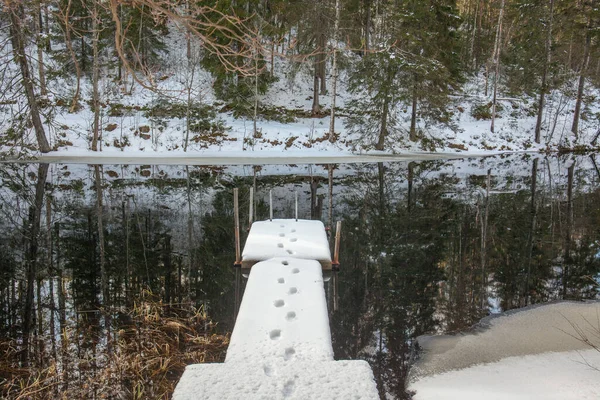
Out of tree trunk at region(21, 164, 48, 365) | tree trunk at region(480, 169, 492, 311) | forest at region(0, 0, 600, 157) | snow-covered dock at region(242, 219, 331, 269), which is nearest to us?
tree trunk at region(21, 164, 48, 365)

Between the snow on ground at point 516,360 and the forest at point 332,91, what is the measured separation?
1468cm

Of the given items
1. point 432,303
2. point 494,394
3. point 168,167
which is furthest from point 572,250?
point 168,167

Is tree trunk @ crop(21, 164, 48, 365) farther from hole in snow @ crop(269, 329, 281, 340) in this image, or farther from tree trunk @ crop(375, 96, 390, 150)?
tree trunk @ crop(375, 96, 390, 150)

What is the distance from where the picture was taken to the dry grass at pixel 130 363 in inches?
205

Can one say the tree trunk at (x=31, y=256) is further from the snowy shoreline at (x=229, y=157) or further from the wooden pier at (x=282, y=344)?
the snowy shoreline at (x=229, y=157)

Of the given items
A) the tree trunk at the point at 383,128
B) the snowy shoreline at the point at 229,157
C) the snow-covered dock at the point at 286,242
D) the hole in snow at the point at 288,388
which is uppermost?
the tree trunk at the point at 383,128

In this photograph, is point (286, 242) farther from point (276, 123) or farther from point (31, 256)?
point (276, 123)

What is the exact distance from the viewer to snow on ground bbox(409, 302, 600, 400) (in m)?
5.36

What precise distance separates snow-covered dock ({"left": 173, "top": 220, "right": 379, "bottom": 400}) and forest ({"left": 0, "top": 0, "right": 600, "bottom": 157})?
13.6 m

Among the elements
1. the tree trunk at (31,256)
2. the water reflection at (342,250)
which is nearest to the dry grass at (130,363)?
the water reflection at (342,250)

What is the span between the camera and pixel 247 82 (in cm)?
2461

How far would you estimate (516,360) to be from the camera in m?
6.06

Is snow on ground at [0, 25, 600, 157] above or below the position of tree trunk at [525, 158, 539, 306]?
above

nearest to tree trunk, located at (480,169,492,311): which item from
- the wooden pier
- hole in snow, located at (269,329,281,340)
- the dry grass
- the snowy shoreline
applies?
the wooden pier
